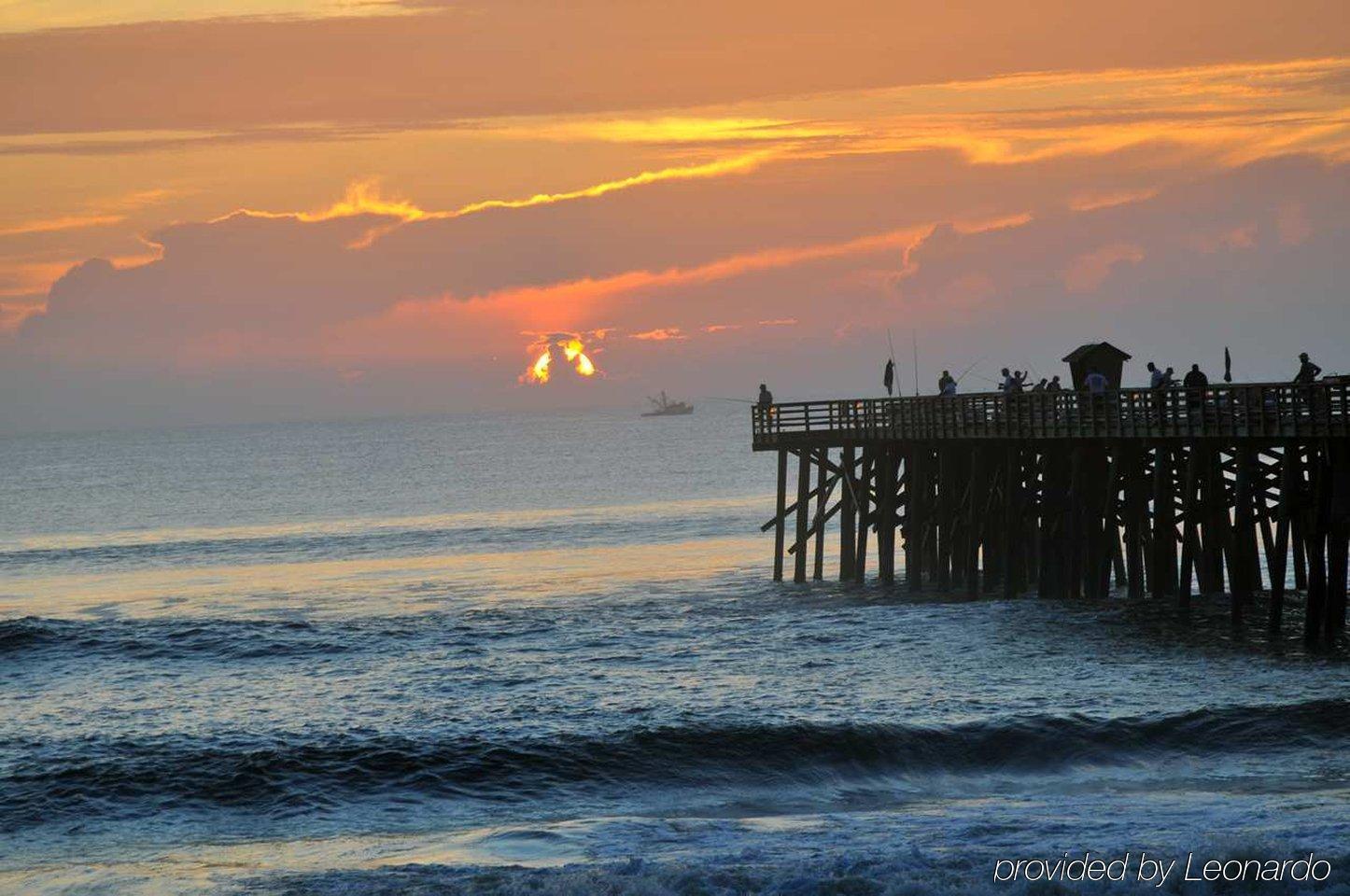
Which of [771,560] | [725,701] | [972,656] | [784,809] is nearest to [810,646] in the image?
[972,656]

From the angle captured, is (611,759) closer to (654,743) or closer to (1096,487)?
(654,743)

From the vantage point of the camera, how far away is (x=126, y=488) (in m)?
137

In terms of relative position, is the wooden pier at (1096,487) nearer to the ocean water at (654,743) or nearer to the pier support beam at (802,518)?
the pier support beam at (802,518)

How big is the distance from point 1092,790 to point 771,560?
3417 cm

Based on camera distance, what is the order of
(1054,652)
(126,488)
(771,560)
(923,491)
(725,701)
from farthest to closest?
(126,488) → (771,560) → (923,491) → (1054,652) → (725,701)

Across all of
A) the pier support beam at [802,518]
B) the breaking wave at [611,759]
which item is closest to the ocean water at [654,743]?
the breaking wave at [611,759]

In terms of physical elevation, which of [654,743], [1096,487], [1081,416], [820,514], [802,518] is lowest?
[654,743]

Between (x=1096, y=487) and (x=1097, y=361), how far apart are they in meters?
4.39

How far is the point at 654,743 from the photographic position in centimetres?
2553

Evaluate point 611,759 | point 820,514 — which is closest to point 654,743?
point 611,759

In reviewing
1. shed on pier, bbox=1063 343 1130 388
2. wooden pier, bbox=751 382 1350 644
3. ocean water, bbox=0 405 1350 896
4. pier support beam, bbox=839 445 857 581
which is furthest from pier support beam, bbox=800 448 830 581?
shed on pier, bbox=1063 343 1130 388

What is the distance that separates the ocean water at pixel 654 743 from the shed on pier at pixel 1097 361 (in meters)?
6.00

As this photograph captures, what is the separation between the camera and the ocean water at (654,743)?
63.7 ft

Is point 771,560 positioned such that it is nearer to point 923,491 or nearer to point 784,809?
point 923,491
